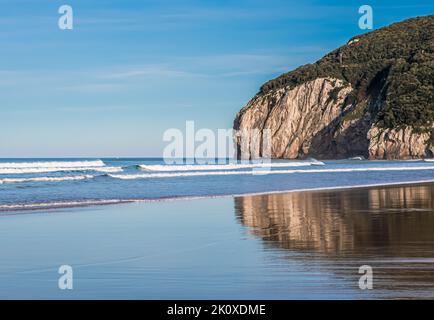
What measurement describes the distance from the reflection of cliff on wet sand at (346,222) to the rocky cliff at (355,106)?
267ft

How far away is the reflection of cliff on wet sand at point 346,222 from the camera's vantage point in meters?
11.2

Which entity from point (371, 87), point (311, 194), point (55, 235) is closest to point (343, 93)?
point (371, 87)

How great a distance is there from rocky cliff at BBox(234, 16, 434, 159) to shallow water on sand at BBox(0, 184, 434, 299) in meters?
87.4

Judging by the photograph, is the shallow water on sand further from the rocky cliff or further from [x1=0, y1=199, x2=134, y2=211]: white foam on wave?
the rocky cliff

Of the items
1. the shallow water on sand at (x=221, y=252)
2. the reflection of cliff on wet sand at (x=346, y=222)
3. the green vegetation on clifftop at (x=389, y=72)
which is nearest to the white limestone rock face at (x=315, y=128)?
the green vegetation on clifftop at (x=389, y=72)

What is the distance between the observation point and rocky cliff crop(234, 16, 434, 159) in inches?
4048

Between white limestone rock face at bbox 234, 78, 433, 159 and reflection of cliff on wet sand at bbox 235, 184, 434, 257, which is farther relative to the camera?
white limestone rock face at bbox 234, 78, 433, 159

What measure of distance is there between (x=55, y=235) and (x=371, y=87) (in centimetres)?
10970

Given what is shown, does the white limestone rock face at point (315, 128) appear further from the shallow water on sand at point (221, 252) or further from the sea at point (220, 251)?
the shallow water on sand at point (221, 252)

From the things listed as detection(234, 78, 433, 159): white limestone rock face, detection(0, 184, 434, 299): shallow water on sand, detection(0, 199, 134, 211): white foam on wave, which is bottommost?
detection(0, 184, 434, 299): shallow water on sand

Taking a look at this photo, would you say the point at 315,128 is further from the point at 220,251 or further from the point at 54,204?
the point at 220,251

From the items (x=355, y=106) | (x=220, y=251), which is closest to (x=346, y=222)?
(x=220, y=251)

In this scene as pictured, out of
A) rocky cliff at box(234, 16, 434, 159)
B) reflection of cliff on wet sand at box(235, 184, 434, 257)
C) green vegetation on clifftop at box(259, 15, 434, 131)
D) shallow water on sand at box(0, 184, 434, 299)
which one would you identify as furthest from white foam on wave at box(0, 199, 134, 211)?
green vegetation on clifftop at box(259, 15, 434, 131)

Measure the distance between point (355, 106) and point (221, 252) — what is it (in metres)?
106
